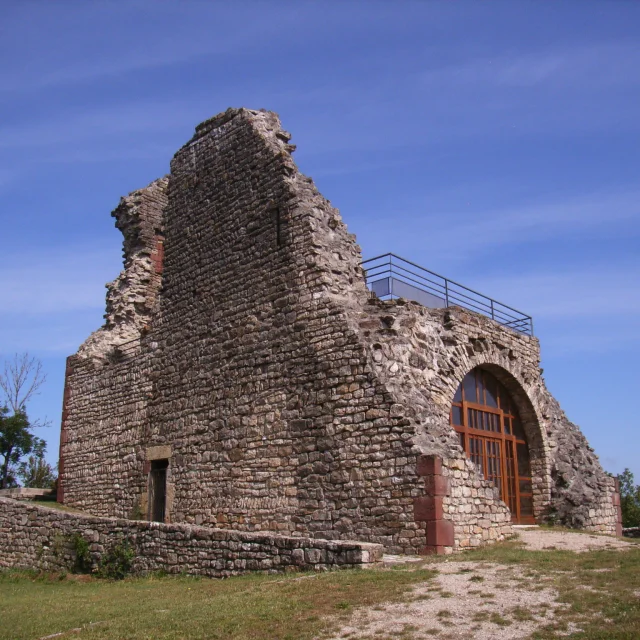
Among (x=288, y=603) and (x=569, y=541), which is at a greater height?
(x=569, y=541)

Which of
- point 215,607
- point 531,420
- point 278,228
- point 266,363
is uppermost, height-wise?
point 278,228

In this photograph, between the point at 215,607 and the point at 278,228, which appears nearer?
the point at 215,607

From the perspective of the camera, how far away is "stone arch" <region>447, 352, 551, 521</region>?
55.0 feet

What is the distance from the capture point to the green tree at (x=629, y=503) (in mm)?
26266

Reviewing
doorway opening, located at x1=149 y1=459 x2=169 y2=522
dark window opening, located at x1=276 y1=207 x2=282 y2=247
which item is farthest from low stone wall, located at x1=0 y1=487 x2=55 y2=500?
dark window opening, located at x1=276 y1=207 x2=282 y2=247

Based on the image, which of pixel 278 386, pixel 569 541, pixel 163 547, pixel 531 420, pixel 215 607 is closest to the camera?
pixel 215 607

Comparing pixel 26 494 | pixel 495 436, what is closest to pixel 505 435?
pixel 495 436

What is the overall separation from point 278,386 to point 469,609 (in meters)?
6.98

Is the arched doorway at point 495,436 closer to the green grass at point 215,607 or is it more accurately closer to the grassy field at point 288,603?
the grassy field at point 288,603

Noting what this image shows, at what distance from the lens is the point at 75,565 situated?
14359 millimetres

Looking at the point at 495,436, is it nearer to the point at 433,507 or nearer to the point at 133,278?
the point at 433,507

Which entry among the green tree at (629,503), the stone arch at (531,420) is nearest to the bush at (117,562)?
the stone arch at (531,420)

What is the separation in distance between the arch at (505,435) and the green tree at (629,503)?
1030 centimetres

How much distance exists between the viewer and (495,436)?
54.4 feet
